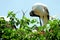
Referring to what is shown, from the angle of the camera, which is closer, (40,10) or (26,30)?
(26,30)

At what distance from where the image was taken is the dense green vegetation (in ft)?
8.57

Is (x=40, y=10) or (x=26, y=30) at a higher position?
(x=40, y=10)

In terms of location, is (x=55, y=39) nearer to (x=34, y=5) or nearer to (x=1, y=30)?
(x=1, y=30)

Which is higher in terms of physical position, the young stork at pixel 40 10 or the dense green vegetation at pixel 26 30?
the young stork at pixel 40 10

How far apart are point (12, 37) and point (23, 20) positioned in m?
0.35

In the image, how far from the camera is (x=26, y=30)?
2801 mm

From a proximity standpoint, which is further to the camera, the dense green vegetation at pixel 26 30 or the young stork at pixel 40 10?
the young stork at pixel 40 10

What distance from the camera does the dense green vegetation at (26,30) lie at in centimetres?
261

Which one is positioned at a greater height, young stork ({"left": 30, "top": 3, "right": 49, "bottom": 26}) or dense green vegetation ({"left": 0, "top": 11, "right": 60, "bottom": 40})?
young stork ({"left": 30, "top": 3, "right": 49, "bottom": 26})

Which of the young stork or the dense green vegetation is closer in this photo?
the dense green vegetation

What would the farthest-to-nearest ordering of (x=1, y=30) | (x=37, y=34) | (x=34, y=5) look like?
(x=34, y=5), (x=1, y=30), (x=37, y=34)

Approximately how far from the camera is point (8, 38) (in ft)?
9.14

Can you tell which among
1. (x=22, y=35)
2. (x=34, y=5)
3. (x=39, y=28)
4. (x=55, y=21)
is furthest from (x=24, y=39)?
(x=34, y=5)

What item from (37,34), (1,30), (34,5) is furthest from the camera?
(34,5)
